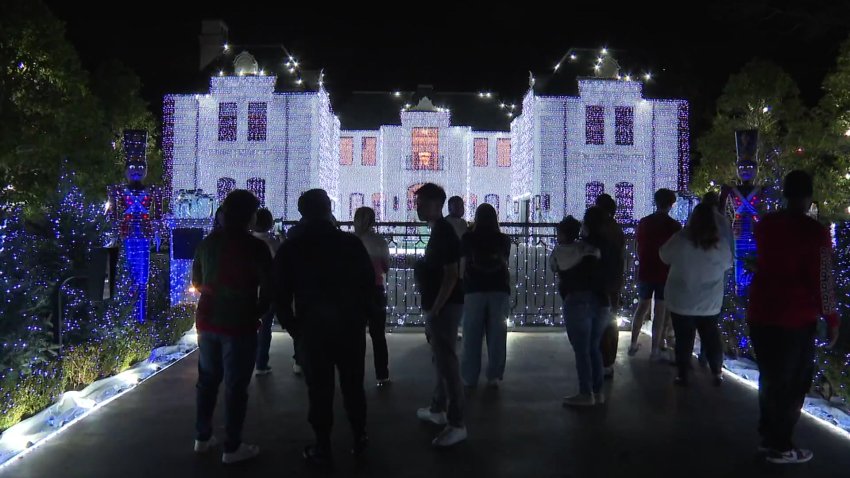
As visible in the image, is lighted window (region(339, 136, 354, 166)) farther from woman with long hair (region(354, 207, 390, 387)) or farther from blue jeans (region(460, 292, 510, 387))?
blue jeans (region(460, 292, 510, 387))

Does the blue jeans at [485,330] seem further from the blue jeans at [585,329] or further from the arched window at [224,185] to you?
the arched window at [224,185]

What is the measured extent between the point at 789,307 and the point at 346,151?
3190 centimetres

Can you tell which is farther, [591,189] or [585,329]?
[591,189]

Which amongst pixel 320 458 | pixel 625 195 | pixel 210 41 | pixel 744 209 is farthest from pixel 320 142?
pixel 320 458

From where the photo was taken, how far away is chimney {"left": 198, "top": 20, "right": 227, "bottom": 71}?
1184 inches

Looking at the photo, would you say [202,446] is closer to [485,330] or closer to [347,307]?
[347,307]

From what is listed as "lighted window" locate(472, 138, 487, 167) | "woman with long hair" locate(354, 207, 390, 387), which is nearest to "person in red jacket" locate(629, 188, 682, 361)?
"woman with long hair" locate(354, 207, 390, 387)

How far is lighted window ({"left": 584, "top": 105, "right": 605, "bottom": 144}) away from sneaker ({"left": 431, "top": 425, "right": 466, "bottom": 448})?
24.7 m

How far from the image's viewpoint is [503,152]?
35656mm

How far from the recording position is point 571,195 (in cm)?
2778

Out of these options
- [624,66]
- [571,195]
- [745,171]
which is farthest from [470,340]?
[624,66]

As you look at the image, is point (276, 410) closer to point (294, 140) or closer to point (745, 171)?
point (745, 171)

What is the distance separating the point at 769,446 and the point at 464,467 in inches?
83.1

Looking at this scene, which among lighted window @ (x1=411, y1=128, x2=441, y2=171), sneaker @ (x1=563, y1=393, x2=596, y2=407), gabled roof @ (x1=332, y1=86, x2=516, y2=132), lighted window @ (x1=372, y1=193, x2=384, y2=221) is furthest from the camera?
gabled roof @ (x1=332, y1=86, x2=516, y2=132)
